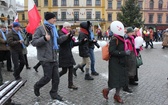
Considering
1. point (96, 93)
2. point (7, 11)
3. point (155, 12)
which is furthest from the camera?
point (155, 12)

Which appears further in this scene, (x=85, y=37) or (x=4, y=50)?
(x=4, y=50)

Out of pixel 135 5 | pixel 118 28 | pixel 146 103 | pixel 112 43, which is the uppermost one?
pixel 135 5

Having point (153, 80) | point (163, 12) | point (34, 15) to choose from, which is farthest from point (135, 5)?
point (163, 12)

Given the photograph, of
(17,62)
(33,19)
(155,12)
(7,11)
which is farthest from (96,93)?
(155,12)

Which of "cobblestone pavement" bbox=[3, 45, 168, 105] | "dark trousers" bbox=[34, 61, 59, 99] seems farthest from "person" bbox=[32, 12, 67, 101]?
"cobblestone pavement" bbox=[3, 45, 168, 105]

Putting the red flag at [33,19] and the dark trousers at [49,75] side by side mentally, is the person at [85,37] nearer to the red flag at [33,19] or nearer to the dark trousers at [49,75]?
the red flag at [33,19]

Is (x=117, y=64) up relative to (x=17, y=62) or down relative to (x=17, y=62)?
up

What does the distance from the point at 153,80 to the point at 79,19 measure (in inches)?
2232

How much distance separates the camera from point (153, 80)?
24.7 ft

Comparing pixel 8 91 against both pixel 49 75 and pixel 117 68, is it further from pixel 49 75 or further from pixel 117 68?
pixel 117 68

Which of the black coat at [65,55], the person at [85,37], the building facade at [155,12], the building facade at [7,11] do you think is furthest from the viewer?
the building facade at [155,12]

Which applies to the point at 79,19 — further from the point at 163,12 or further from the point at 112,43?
the point at 112,43

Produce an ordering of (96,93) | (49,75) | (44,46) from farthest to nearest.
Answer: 1. (96,93)
2. (49,75)
3. (44,46)

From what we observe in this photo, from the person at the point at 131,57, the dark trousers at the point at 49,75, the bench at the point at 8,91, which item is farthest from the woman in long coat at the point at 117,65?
the bench at the point at 8,91
